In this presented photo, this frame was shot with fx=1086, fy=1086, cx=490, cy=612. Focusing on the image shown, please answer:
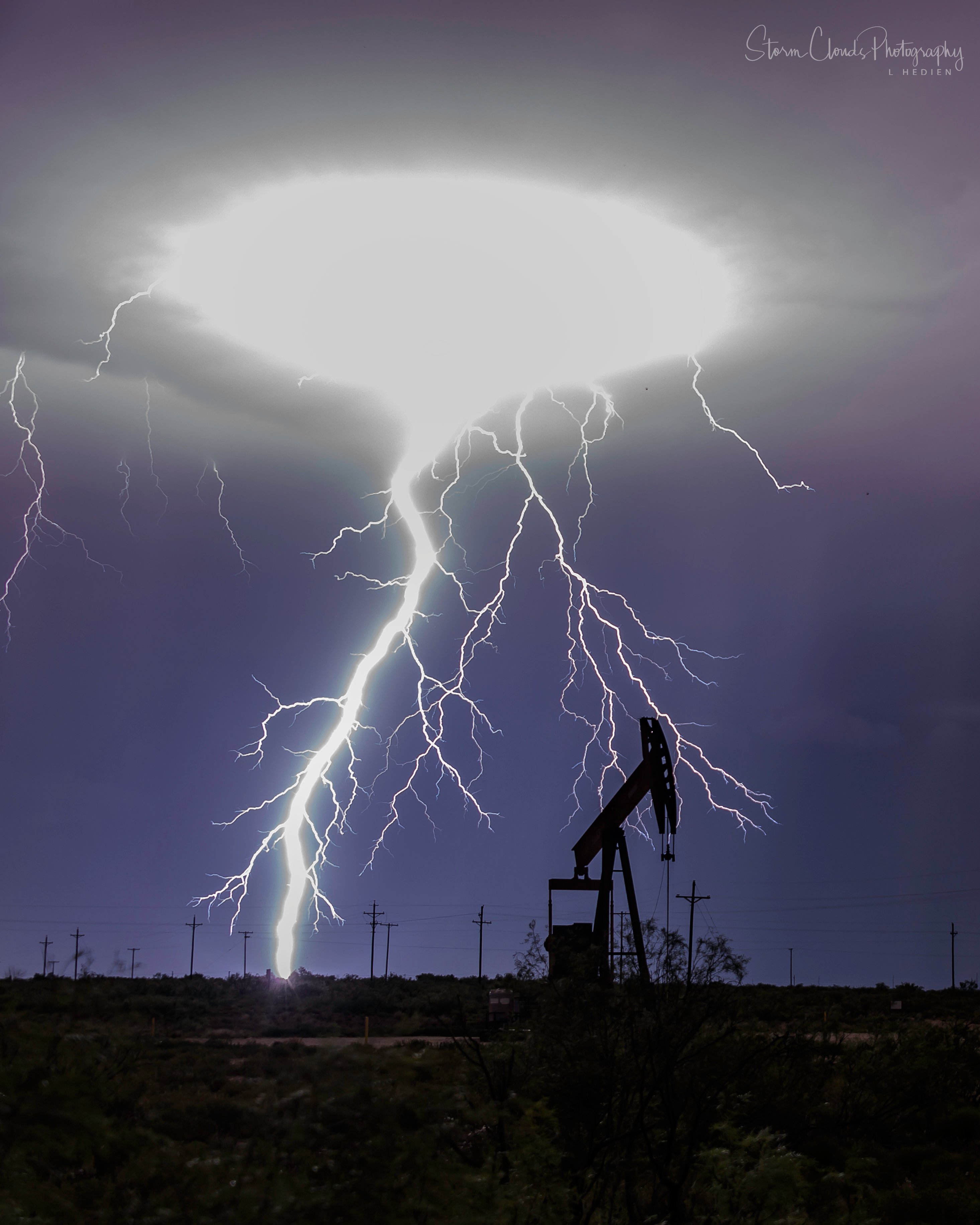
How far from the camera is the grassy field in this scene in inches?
205

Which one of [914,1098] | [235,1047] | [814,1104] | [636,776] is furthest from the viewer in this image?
[235,1047]

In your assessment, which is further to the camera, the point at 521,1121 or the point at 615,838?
the point at 615,838

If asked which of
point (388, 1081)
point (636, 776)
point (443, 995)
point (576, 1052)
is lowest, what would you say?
point (443, 995)

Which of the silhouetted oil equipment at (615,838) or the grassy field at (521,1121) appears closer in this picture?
the grassy field at (521,1121)

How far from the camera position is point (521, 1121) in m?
8.95

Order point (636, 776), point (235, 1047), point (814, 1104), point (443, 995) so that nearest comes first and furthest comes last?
point (814, 1104)
point (636, 776)
point (235, 1047)
point (443, 995)

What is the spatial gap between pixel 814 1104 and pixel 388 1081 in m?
12.9

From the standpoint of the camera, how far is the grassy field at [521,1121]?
5.20m

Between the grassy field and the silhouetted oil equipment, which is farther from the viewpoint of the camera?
the silhouetted oil equipment

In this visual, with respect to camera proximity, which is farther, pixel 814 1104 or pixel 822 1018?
pixel 822 1018

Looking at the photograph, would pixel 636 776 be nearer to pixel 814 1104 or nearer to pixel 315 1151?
pixel 814 1104

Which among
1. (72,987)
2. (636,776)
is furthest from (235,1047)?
(72,987)

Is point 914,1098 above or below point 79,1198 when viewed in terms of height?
below

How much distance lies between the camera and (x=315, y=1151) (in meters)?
5.28
